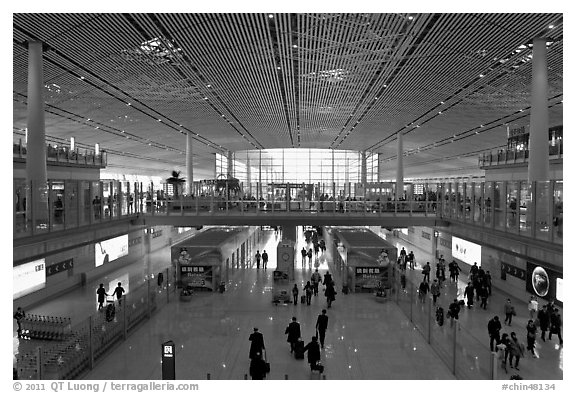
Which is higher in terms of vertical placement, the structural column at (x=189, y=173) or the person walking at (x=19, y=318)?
the structural column at (x=189, y=173)

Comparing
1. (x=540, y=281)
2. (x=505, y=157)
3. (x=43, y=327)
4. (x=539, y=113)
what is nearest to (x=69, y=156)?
(x=43, y=327)

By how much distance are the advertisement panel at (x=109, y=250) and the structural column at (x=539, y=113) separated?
1644 cm

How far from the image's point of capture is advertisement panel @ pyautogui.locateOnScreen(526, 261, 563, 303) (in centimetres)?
1172

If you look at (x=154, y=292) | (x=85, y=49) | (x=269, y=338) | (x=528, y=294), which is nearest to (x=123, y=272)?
(x=154, y=292)

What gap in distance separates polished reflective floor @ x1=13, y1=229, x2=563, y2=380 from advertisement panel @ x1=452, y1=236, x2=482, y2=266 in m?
1.20

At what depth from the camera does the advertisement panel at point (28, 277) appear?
12.6m

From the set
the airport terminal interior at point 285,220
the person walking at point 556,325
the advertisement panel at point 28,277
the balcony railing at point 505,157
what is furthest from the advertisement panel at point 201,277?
the balcony railing at point 505,157

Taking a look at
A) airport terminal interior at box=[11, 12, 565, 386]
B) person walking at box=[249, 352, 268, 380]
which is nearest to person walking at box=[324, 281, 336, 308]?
airport terminal interior at box=[11, 12, 565, 386]

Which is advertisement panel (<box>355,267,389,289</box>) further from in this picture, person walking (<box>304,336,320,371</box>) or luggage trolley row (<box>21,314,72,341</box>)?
luggage trolley row (<box>21,314,72,341</box>)

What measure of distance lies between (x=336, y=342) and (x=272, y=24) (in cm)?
A: 946

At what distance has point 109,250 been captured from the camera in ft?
65.9

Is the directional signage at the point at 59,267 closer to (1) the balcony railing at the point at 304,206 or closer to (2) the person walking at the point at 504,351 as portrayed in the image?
(1) the balcony railing at the point at 304,206

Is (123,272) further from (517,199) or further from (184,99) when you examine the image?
(517,199)

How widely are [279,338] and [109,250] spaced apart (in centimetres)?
1172
